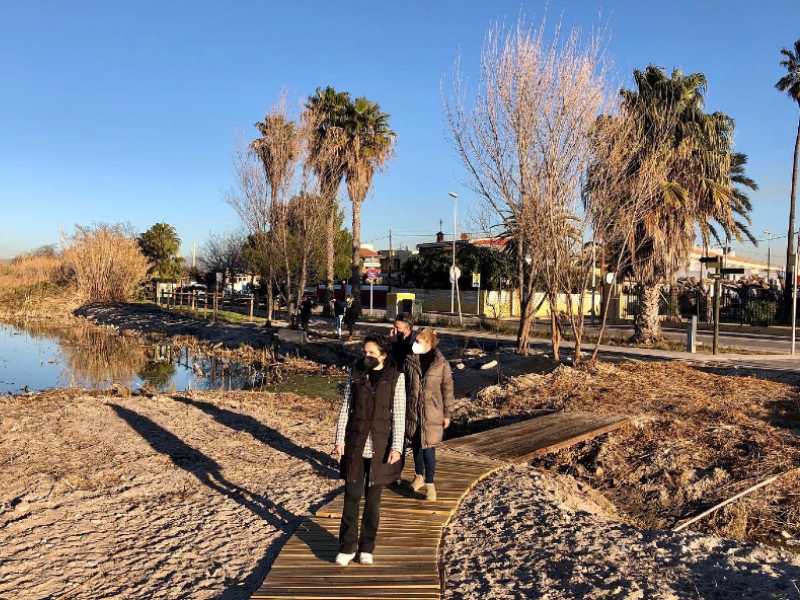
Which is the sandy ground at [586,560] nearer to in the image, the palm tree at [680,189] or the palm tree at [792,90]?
the palm tree at [680,189]

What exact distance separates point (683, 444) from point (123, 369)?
1566 centimetres

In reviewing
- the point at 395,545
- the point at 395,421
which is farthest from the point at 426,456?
the point at 395,421

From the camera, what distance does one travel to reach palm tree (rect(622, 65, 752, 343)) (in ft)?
64.0

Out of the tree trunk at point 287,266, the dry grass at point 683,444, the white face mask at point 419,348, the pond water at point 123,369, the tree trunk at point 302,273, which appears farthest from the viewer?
the tree trunk at point 287,266

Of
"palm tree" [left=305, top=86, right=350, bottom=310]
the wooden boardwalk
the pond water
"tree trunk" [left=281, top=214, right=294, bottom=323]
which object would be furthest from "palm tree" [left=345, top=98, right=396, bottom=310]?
the wooden boardwalk

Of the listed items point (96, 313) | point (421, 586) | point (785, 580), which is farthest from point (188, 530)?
point (96, 313)

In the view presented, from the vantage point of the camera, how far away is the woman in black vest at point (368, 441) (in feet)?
15.5

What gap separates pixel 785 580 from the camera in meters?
4.66

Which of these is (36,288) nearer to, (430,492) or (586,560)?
(430,492)

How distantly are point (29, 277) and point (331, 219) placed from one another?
2980cm

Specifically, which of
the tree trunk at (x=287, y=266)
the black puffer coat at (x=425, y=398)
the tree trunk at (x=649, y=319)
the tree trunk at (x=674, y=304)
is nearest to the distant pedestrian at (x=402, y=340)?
the black puffer coat at (x=425, y=398)

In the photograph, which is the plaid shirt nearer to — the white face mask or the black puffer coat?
the white face mask

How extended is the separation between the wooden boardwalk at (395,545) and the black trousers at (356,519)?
0.46 feet

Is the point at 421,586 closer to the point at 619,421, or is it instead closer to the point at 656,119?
the point at 619,421
